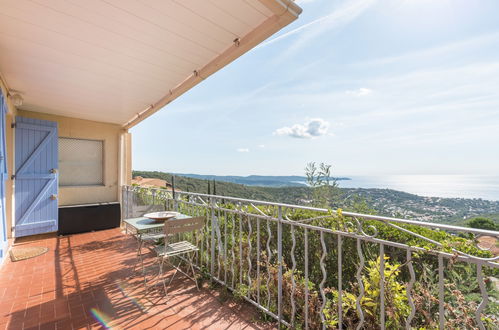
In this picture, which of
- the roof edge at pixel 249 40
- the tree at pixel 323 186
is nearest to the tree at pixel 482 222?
the tree at pixel 323 186

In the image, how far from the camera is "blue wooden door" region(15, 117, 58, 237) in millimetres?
4285

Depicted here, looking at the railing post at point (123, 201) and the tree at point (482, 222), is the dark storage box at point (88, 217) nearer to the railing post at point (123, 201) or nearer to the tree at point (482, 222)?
the railing post at point (123, 201)

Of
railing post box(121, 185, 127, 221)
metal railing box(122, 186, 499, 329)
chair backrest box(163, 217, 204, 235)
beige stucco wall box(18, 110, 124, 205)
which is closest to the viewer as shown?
metal railing box(122, 186, 499, 329)

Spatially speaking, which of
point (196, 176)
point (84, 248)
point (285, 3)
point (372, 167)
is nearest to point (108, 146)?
point (84, 248)

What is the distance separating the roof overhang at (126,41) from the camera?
1.83 meters

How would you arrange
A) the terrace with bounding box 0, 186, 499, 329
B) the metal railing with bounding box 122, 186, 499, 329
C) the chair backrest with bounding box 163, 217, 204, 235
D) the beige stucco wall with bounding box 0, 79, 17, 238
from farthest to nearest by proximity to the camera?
the beige stucco wall with bounding box 0, 79, 17, 238
the chair backrest with bounding box 163, 217, 204, 235
the terrace with bounding box 0, 186, 499, 329
the metal railing with bounding box 122, 186, 499, 329

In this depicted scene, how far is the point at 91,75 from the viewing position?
309 centimetres

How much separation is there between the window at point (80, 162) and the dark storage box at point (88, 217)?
74 centimetres

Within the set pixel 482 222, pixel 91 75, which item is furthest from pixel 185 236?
pixel 482 222

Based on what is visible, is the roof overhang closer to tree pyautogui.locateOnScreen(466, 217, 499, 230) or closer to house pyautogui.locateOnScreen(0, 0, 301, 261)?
house pyautogui.locateOnScreen(0, 0, 301, 261)

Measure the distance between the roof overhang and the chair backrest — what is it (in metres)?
1.88

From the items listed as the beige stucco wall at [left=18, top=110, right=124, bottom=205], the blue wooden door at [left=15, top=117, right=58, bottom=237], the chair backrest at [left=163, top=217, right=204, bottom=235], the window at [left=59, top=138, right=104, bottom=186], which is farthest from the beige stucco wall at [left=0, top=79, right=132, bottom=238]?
the chair backrest at [left=163, top=217, right=204, bottom=235]

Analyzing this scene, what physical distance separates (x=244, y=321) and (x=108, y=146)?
18.7 feet

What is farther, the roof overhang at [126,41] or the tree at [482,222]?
the tree at [482,222]
